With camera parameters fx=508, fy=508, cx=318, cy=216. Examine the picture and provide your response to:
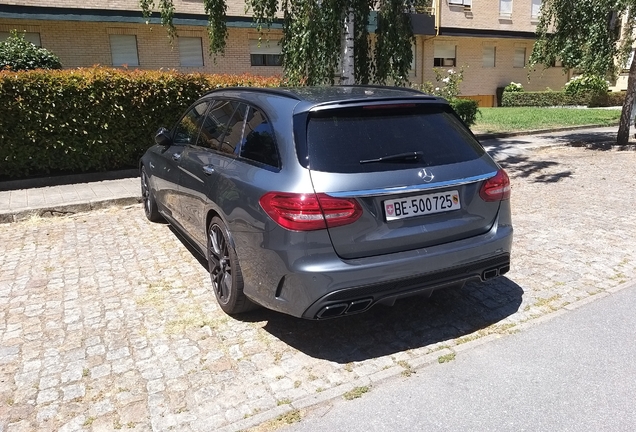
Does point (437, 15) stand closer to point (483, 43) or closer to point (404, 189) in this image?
point (483, 43)

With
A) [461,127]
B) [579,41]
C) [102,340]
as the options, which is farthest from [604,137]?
[102,340]

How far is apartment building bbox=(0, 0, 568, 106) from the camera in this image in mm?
16953

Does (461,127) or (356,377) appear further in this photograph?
(461,127)

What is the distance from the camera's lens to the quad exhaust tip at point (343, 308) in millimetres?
3051

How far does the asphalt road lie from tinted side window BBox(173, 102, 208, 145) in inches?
117

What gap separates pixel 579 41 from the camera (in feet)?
38.8

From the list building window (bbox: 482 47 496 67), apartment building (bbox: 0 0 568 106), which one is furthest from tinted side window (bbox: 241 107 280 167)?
building window (bbox: 482 47 496 67)

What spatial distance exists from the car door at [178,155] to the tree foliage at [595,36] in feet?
32.5

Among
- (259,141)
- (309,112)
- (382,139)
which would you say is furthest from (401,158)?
(259,141)

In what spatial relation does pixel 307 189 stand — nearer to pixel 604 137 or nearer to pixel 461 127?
pixel 461 127

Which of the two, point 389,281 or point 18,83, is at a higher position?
point 18,83

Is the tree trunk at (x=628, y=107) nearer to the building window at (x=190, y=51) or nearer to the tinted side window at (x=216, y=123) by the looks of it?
the tinted side window at (x=216, y=123)

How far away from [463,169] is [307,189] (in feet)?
3.72

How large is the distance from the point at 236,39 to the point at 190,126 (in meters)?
17.0
